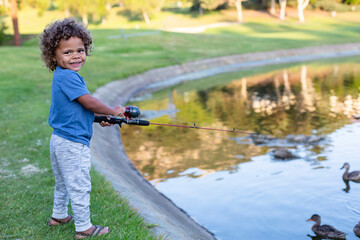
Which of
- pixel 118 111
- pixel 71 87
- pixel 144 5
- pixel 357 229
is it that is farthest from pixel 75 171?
pixel 144 5

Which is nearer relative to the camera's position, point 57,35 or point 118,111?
point 57,35

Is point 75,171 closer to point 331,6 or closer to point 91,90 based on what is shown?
point 91,90

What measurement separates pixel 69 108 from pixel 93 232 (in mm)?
1374

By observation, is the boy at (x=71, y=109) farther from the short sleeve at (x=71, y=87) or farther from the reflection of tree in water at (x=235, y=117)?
the reflection of tree in water at (x=235, y=117)

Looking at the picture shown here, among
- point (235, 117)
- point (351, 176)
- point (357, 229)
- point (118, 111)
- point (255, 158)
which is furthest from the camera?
point (235, 117)

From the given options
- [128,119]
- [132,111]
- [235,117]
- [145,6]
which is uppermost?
[132,111]

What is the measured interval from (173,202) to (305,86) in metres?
13.5

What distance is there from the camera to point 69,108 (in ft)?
15.4

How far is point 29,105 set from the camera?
14250 mm

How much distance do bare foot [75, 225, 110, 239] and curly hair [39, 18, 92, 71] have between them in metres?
1.78

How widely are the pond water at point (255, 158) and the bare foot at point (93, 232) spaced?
213 cm

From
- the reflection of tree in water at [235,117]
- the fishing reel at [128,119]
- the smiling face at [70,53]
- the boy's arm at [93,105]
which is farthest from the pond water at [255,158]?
the smiling face at [70,53]

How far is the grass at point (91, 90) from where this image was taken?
5.64 m

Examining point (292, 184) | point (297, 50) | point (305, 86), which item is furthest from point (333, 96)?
point (297, 50)
